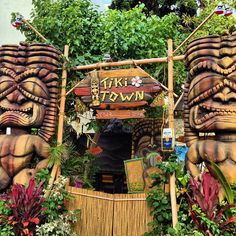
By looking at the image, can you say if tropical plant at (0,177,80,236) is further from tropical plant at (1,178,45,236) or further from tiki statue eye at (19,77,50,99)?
tiki statue eye at (19,77,50,99)

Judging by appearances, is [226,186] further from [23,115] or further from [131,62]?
[23,115]

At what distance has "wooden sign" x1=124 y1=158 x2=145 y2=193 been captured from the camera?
263 inches

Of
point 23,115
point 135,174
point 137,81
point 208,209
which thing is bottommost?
point 208,209

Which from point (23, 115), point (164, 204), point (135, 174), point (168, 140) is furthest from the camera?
point (135, 174)

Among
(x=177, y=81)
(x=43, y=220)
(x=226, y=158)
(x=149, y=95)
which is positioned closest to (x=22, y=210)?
(x=43, y=220)

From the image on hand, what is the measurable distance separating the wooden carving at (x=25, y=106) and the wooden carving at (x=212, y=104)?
2.32 metres

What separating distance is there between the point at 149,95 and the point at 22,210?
2.60m

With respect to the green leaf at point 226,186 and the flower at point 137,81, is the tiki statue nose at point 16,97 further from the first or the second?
the green leaf at point 226,186

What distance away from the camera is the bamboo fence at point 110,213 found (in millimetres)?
5684

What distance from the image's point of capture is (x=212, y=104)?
556 centimetres

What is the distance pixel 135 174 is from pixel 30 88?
7.62 feet

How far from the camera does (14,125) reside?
6301 mm

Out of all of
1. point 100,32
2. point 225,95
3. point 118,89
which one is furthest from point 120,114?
point 100,32

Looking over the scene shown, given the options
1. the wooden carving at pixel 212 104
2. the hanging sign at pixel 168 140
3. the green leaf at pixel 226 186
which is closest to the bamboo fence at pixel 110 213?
the hanging sign at pixel 168 140
